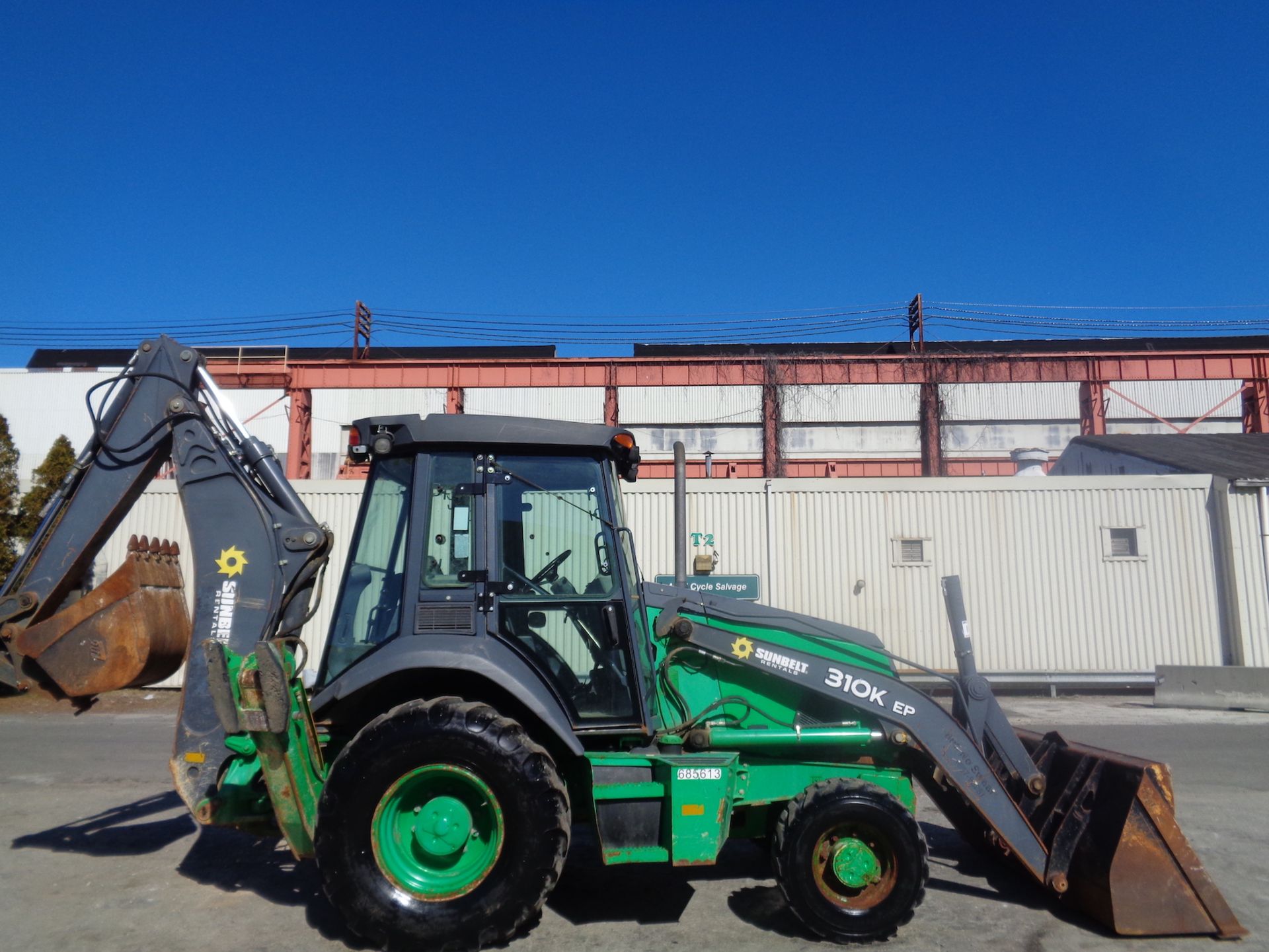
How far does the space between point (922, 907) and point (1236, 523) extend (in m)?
12.9

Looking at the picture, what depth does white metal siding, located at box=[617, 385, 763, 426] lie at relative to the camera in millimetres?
28344

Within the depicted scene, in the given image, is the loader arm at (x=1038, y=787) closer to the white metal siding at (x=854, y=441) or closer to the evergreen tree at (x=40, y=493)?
the evergreen tree at (x=40, y=493)

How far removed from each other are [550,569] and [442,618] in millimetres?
593

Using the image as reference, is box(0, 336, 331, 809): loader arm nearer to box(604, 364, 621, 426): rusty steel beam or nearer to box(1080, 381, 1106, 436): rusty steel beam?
box(604, 364, 621, 426): rusty steel beam

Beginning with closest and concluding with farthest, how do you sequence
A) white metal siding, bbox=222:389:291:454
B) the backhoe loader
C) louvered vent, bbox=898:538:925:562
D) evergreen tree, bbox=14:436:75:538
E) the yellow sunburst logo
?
the backhoe loader → the yellow sunburst logo → evergreen tree, bbox=14:436:75:538 → louvered vent, bbox=898:538:925:562 → white metal siding, bbox=222:389:291:454

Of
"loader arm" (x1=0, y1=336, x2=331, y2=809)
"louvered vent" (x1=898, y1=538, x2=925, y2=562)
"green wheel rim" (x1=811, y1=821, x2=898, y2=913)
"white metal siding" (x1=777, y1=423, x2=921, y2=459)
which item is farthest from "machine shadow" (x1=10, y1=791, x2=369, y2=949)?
"white metal siding" (x1=777, y1=423, x2=921, y2=459)

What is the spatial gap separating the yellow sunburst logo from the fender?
3.14 ft

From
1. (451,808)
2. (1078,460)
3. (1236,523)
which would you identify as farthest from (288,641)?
(1078,460)

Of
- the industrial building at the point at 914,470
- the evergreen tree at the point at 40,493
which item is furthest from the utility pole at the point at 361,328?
the evergreen tree at the point at 40,493

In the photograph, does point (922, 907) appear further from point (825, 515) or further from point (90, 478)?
point (825, 515)

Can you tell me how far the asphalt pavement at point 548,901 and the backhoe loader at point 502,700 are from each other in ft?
0.84

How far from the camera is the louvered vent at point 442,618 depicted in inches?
174

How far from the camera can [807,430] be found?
28594mm

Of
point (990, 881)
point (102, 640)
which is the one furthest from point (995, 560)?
point (102, 640)
